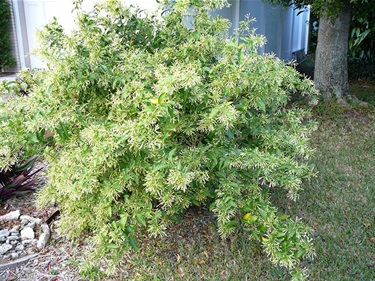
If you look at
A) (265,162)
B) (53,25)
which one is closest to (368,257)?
(265,162)

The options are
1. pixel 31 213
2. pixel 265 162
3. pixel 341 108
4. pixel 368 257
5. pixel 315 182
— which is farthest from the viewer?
pixel 341 108

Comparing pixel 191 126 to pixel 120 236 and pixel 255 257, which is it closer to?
pixel 120 236

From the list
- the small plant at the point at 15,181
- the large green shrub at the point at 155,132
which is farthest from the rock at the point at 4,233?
the small plant at the point at 15,181

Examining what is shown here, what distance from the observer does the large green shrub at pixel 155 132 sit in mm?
2213

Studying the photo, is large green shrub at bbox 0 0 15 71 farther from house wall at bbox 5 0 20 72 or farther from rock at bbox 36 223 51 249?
rock at bbox 36 223 51 249

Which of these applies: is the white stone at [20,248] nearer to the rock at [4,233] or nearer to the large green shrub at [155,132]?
the rock at [4,233]

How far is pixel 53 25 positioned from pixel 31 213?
5.29 ft

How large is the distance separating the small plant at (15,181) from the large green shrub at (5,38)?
749cm

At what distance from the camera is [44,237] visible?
2.93m

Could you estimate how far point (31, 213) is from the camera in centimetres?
337

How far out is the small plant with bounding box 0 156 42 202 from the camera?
3463mm

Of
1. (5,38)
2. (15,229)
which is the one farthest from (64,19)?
(15,229)

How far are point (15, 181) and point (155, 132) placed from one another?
6.40 feet

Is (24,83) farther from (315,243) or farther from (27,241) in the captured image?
(315,243)
